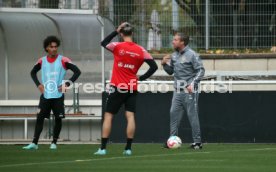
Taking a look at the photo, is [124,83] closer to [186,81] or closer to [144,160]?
[144,160]

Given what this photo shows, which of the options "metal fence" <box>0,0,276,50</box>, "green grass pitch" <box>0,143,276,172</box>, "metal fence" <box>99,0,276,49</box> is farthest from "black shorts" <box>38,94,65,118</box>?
"metal fence" <box>99,0,276,49</box>

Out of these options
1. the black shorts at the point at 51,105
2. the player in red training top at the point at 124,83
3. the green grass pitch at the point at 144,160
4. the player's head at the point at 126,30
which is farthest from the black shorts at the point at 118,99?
the black shorts at the point at 51,105

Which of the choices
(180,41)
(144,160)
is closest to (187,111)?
(180,41)

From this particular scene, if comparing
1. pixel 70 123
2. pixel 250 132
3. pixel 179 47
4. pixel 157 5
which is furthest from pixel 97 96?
pixel 179 47

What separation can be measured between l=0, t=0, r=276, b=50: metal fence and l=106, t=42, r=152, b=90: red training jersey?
25.1 ft

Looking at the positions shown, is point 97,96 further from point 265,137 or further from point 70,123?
point 265,137

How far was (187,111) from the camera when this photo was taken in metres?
17.2

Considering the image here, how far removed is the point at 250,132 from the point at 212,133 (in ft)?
2.36

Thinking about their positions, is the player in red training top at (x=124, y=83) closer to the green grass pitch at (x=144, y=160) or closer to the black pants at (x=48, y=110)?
the green grass pitch at (x=144, y=160)

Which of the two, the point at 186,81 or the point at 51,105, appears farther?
the point at 51,105

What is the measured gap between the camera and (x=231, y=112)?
19.8 metres

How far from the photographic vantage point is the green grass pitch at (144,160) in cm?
1329

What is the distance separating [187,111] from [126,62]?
208 cm

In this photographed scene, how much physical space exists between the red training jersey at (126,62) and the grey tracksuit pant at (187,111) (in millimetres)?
1757
